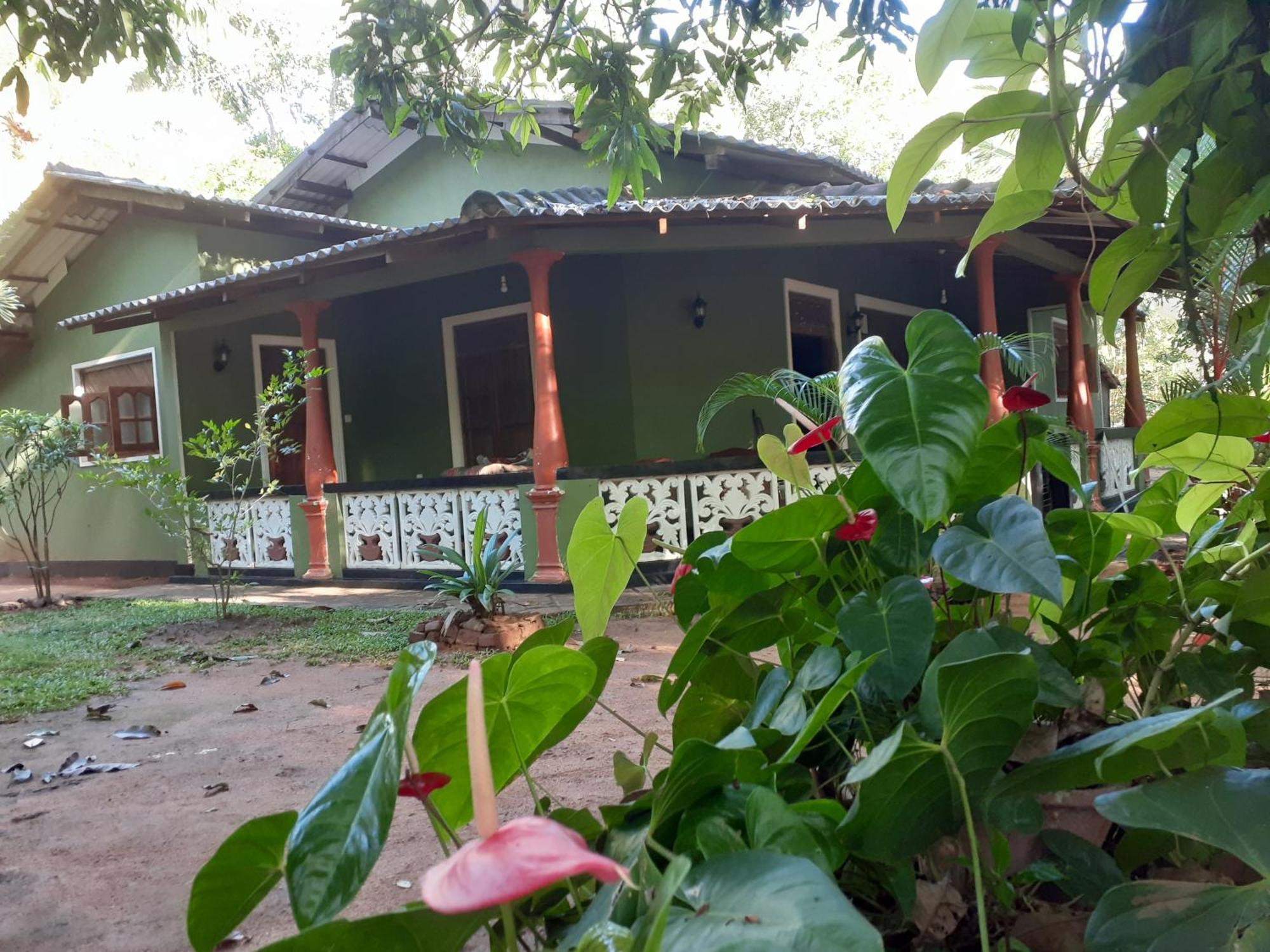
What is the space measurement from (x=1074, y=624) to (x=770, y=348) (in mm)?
8150

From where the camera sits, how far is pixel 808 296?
9477mm

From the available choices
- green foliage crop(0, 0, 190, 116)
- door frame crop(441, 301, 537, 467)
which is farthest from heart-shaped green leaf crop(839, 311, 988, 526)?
door frame crop(441, 301, 537, 467)

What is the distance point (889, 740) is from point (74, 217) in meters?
12.5

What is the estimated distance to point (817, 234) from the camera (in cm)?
717

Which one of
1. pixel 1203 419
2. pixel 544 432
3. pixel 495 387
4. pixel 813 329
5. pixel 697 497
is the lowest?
pixel 697 497

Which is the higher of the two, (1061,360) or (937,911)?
(1061,360)

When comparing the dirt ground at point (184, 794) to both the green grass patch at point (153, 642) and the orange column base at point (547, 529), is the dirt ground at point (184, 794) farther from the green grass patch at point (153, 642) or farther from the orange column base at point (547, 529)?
the orange column base at point (547, 529)

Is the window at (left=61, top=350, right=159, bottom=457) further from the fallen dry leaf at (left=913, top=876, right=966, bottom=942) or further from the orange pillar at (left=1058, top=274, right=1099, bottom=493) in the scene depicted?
the fallen dry leaf at (left=913, top=876, right=966, bottom=942)

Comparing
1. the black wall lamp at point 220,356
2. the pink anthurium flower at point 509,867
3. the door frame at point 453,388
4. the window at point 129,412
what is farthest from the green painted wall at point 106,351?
the pink anthurium flower at point 509,867

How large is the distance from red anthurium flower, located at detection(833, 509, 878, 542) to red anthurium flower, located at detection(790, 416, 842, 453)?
0.09 metres

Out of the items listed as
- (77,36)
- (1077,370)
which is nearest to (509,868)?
(77,36)

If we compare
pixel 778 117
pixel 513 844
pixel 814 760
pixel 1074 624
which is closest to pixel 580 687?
pixel 814 760

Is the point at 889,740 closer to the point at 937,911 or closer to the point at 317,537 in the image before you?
the point at 937,911

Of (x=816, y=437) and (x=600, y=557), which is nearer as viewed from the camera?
(x=816, y=437)
